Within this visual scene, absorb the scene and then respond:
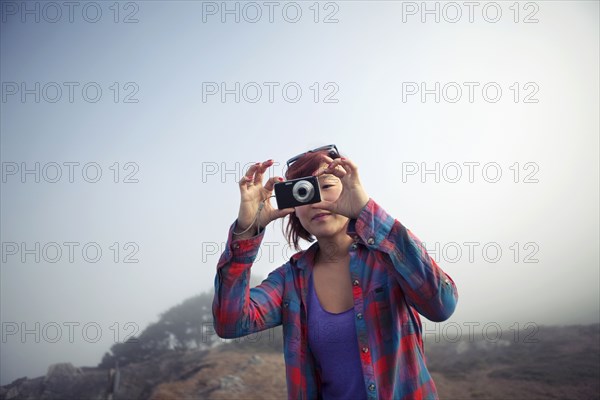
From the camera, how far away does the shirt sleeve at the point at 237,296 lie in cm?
162

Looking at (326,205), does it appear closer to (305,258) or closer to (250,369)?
(305,258)

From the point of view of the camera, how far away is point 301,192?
163 centimetres

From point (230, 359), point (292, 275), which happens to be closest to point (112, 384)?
point (230, 359)

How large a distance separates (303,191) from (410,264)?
524 mm

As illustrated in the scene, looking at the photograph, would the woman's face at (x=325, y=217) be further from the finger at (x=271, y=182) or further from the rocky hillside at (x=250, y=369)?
the rocky hillside at (x=250, y=369)

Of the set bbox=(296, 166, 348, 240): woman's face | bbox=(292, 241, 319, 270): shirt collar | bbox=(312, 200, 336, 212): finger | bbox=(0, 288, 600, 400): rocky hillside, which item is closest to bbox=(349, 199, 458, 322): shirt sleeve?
bbox=(312, 200, 336, 212): finger

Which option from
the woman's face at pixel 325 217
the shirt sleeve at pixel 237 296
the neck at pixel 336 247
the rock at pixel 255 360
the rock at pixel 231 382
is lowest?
the rock at pixel 231 382

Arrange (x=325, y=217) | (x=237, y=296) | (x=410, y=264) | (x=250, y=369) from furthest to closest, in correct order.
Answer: (x=250, y=369), (x=325, y=217), (x=237, y=296), (x=410, y=264)

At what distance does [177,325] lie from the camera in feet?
15.2

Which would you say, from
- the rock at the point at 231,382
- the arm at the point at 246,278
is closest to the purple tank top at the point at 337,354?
the arm at the point at 246,278

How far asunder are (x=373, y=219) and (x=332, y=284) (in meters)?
0.38

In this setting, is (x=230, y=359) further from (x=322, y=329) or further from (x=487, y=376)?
(x=322, y=329)

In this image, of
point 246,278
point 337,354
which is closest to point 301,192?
point 246,278

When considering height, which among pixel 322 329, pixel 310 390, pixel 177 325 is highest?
pixel 322 329
